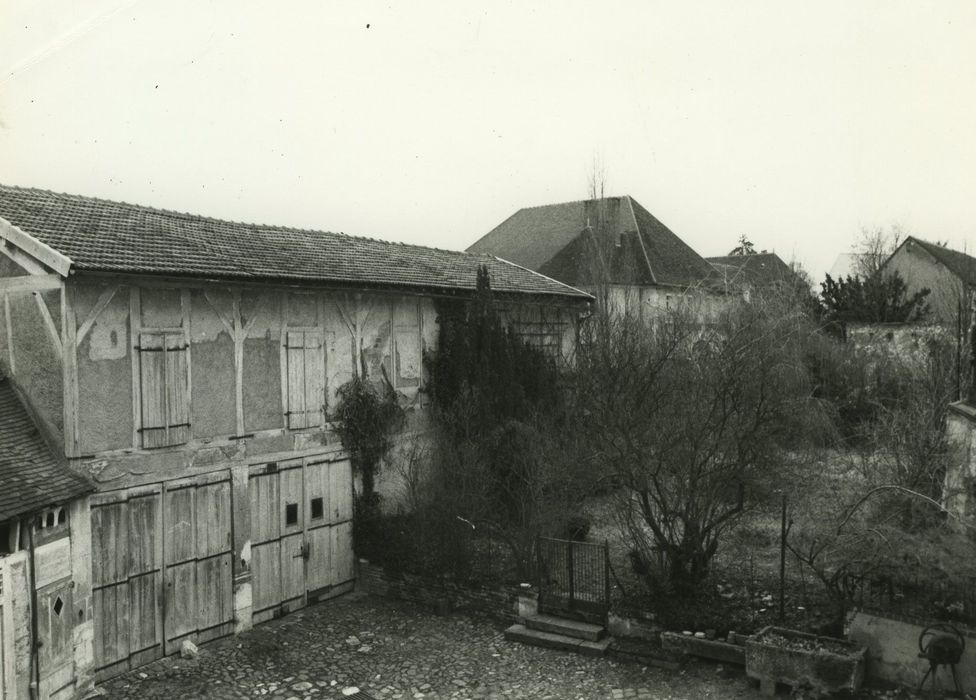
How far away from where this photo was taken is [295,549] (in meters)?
13.4

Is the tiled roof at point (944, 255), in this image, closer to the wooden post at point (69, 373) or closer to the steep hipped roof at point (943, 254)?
the steep hipped roof at point (943, 254)

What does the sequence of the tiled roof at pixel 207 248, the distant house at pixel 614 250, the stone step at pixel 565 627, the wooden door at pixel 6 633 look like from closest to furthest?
the wooden door at pixel 6 633, the tiled roof at pixel 207 248, the stone step at pixel 565 627, the distant house at pixel 614 250

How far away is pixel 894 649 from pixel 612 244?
2162cm

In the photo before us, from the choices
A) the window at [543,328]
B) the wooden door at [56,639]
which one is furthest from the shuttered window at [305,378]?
the window at [543,328]

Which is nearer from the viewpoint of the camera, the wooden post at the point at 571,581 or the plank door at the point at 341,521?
the wooden post at the point at 571,581

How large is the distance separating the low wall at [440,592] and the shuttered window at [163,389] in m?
4.55

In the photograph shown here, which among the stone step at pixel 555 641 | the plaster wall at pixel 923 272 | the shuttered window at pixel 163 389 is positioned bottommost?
the stone step at pixel 555 641

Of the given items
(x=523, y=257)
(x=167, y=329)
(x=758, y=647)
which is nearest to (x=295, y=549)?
(x=167, y=329)

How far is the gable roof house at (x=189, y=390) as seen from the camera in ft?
34.5

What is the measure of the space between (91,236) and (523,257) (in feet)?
78.6

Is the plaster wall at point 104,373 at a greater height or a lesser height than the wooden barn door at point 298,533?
greater

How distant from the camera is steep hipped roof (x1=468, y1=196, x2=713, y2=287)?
31.1m

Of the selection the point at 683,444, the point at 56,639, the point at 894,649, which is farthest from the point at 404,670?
the point at 894,649

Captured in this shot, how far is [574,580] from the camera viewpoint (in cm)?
1243
